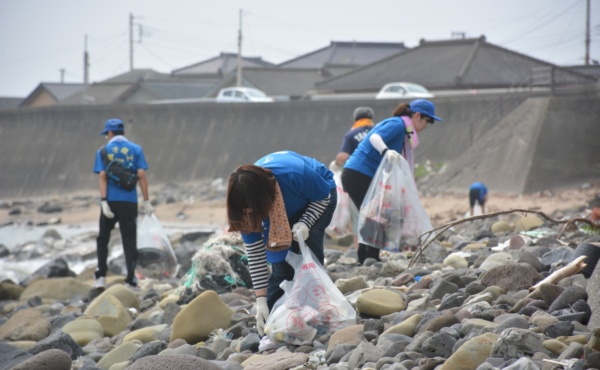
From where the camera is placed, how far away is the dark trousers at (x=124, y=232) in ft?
28.1

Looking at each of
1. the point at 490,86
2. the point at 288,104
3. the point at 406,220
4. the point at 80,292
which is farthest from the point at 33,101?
the point at 406,220

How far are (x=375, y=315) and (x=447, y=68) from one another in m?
27.5

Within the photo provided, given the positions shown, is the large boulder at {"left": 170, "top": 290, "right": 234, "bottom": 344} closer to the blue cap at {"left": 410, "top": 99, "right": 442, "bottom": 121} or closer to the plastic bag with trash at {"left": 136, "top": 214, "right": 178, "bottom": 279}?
the blue cap at {"left": 410, "top": 99, "right": 442, "bottom": 121}

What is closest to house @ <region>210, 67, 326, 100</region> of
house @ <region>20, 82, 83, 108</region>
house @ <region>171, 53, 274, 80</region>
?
house @ <region>171, 53, 274, 80</region>

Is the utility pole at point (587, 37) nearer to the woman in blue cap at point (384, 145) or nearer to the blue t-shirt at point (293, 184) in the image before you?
the woman in blue cap at point (384, 145)

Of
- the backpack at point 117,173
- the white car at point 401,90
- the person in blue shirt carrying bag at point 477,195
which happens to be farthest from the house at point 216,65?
the backpack at point 117,173

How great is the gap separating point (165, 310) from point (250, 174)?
2.75 metres

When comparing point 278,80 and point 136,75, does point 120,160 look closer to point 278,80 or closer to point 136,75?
point 278,80

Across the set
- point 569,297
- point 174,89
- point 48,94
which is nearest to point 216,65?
point 174,89

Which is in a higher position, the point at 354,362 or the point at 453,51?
the point at 453,51

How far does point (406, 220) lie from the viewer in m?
7.19

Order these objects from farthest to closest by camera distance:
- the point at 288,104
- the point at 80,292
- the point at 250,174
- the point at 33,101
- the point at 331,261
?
the point at 33,101 < the point at 288,104 < the point at 80,292 < the point at 331,261 < the point at 250,174

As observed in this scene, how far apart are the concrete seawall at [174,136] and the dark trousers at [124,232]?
664 inches

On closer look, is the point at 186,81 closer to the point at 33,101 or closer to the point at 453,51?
the point at 33,101
